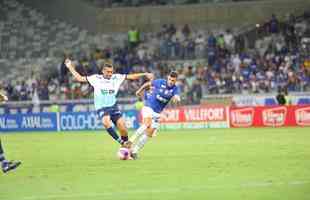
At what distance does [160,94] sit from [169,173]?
5654mm

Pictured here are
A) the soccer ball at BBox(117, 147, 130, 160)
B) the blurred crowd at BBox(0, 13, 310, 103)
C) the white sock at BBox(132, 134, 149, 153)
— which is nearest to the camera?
the soccer ball at BBox(117, 147, 130, 160)

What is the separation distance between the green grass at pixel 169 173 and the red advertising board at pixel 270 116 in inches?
429

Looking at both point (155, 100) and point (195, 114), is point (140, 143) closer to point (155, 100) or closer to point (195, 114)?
point (155, 100)

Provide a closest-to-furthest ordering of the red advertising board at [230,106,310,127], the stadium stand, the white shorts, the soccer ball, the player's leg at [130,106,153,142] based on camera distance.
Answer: the soccer ball, the player's leg at [130,106,153,142], the white shorts, the red advertising board at [230,106,310,127], the stadium stand

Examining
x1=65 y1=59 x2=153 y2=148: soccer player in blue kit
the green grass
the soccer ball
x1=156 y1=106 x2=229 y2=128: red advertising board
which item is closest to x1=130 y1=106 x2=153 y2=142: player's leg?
x1=65 y1=59 x2=153 y2=148: soccer player in blue kit

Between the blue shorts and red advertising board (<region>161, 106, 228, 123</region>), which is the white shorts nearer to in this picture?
the blue shorts

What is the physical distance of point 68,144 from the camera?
29109 millimetres

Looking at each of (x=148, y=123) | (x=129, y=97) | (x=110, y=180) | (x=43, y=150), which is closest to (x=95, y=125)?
(x=129, y=97)

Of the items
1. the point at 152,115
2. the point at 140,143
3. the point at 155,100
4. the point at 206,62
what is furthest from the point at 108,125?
the point at 206,62

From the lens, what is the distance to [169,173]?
16688mm

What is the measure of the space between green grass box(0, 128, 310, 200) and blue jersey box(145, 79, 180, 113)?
136 centimetres

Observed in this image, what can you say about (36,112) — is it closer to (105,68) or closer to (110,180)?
(105,68)

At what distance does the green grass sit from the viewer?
13.5m

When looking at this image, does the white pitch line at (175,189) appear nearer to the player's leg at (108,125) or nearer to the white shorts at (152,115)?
the player's leg at (108,125)
